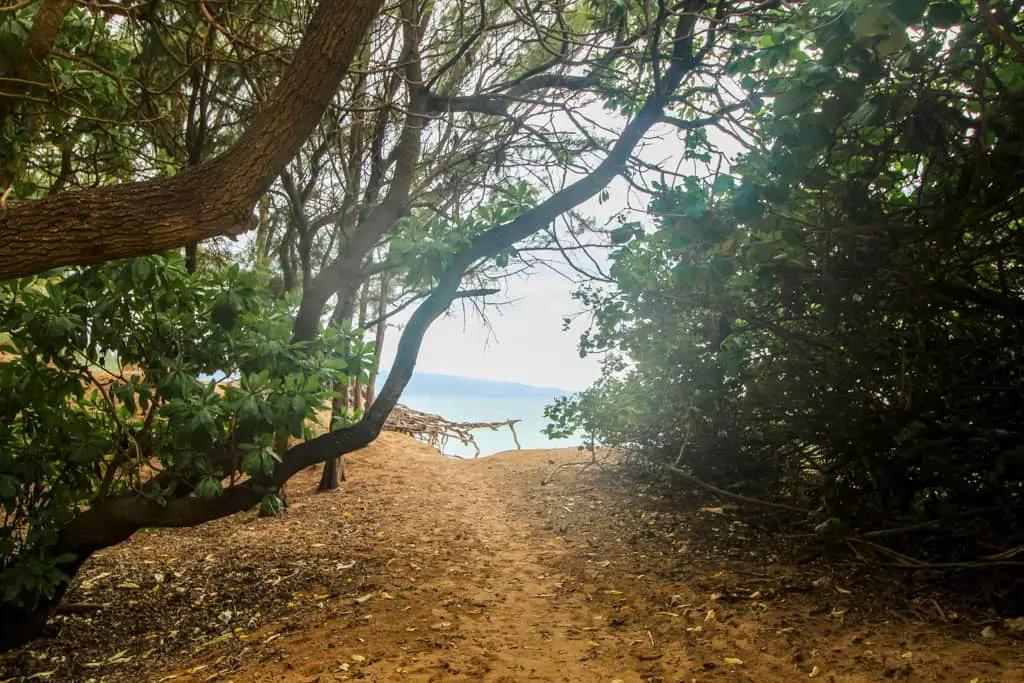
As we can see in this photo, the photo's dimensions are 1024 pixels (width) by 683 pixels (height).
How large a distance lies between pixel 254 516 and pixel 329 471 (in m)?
1.02

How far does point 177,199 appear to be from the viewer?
242 cm

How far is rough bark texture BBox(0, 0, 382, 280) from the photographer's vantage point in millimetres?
2363

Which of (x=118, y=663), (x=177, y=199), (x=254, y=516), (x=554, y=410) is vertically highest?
(x=177, y=199)

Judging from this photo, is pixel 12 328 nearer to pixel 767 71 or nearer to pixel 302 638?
pixel 302 638

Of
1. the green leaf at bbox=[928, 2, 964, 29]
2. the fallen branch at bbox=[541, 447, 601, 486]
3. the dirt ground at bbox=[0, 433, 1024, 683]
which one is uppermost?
the green leaf at bbox=[928, 2, 964, 29]

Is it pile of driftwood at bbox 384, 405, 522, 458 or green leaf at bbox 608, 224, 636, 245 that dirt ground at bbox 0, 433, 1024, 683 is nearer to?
green leaf at bbox 608, 224, 636, 245

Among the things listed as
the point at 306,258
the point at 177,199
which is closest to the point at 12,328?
the point at 177,199

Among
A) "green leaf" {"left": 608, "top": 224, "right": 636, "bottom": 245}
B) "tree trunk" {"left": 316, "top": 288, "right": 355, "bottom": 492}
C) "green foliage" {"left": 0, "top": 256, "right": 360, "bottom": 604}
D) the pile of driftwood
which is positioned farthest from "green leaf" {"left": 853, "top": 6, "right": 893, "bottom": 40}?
the pile of driftwood

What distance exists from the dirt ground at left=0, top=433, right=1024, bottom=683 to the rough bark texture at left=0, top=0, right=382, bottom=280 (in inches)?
73.7

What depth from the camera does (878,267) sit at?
2729 mm

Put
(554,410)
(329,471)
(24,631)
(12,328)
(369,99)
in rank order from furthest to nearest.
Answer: (329,471) < (554,410) < (369,99) < (24,631) < (12,328)

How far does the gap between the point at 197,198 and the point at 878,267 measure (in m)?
2.65

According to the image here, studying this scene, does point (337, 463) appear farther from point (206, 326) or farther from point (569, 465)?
point (206, 326)

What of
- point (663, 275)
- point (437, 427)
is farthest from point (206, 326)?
point (437, 427)
